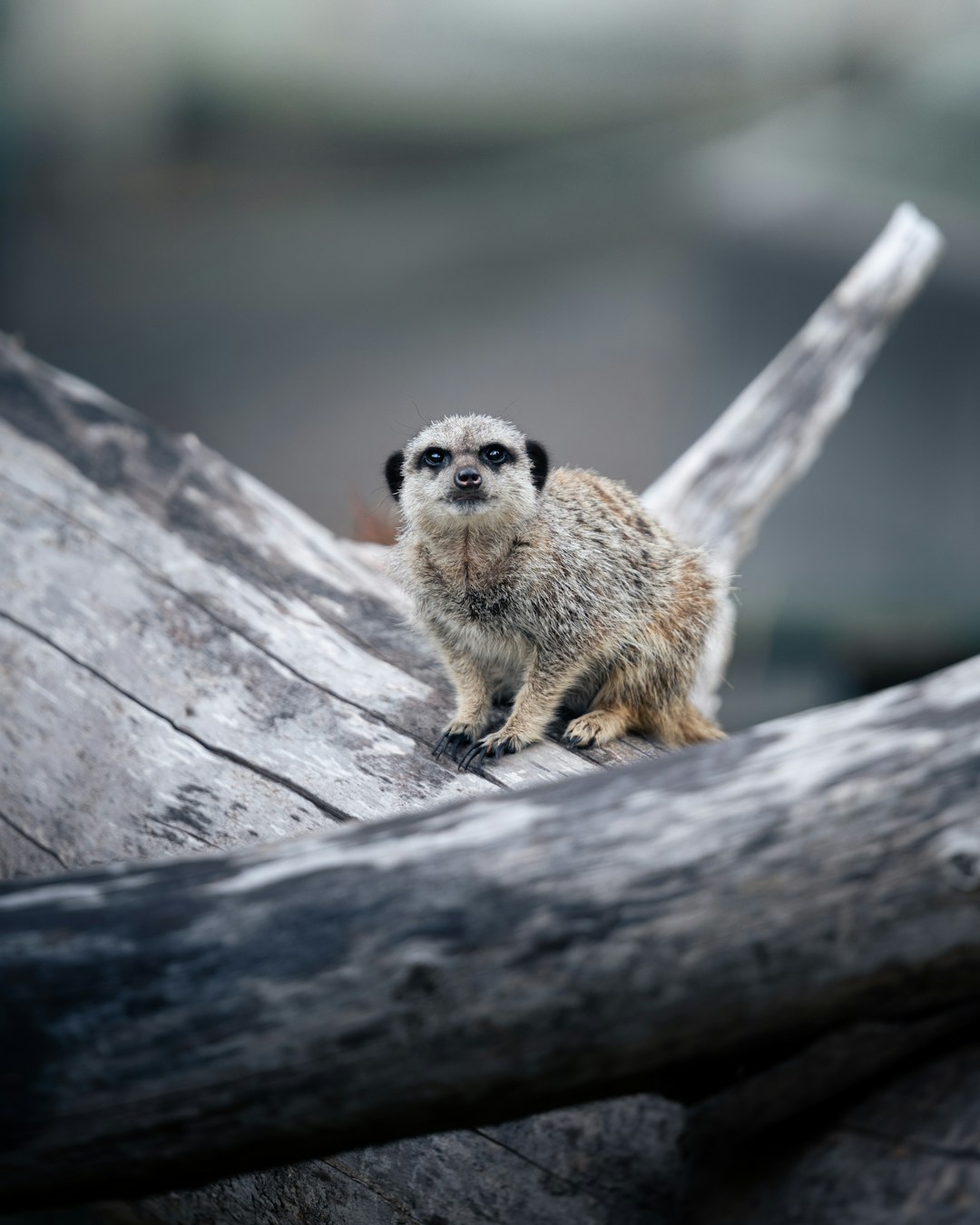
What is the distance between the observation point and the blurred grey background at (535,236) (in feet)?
20.2

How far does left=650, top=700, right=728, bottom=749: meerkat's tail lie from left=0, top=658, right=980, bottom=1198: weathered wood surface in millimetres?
A: 1418

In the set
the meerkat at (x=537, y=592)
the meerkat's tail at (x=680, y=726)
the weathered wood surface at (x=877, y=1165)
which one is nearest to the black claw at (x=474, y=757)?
the meerkat at (x=537, y=592)

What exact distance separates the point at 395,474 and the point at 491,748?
88 centimetres

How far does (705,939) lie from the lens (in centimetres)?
106

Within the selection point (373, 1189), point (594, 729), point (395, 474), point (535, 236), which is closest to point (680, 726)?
point (594, 729)

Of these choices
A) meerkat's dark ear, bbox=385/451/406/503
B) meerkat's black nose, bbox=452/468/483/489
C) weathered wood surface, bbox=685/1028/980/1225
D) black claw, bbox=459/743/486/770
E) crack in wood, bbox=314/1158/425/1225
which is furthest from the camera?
meerkat's dark ear, bbox=385/451/406/503

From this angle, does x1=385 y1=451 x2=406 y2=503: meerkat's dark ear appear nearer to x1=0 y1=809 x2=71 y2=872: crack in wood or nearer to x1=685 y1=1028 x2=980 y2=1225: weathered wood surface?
x1=0 y1=809 x2=71 y2=872: crack in wood

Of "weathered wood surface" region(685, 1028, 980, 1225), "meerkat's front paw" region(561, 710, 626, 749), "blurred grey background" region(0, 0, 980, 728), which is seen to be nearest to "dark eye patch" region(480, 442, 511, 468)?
"meerkat's front paw" region(561, 710, 626, 749)

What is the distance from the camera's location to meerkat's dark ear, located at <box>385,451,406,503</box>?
265 cm

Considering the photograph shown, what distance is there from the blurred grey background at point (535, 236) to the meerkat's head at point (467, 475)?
3709 mm

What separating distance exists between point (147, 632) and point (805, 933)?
6.22ft

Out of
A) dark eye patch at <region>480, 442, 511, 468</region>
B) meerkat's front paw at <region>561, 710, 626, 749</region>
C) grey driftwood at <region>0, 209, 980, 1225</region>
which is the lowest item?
grey driftwood at <region>0, 209, 980, 1225</region>

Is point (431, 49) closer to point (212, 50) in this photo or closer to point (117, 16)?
point (212, 50)

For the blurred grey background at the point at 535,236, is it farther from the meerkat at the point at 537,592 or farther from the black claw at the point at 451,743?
the black claw at the point at 451,743
